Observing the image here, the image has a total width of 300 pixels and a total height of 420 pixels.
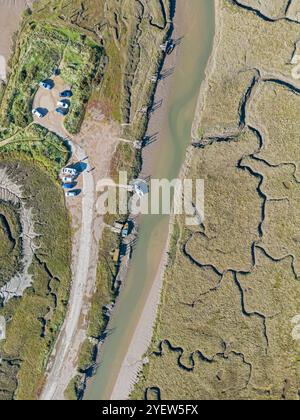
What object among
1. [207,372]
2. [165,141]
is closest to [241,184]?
[165,141]

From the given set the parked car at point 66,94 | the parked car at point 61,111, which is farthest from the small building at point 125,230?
the parked car at point 66,94

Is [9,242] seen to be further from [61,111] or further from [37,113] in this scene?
[61,111]

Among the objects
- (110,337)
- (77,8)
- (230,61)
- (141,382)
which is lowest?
(141,382)

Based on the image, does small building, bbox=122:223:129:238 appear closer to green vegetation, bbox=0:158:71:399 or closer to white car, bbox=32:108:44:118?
green vegetation, bbox=0:158:71:399

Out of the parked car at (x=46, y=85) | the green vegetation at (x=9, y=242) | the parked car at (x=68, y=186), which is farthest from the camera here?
the green vegetation at (x=9, y=242)

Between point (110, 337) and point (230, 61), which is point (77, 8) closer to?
point (230, 61)

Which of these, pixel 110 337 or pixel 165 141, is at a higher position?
pixel 165 141

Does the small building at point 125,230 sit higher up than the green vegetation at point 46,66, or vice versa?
the green vegetation at point 46,66

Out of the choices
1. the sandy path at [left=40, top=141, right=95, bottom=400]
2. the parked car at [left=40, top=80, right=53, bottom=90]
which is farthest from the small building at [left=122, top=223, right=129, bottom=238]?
the parked car at [left=40, top=80, right=53, bottom=90]

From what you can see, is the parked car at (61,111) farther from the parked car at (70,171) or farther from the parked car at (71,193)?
the parked car at (71,193)

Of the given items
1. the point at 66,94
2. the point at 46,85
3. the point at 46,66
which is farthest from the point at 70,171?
the point at 46,66
